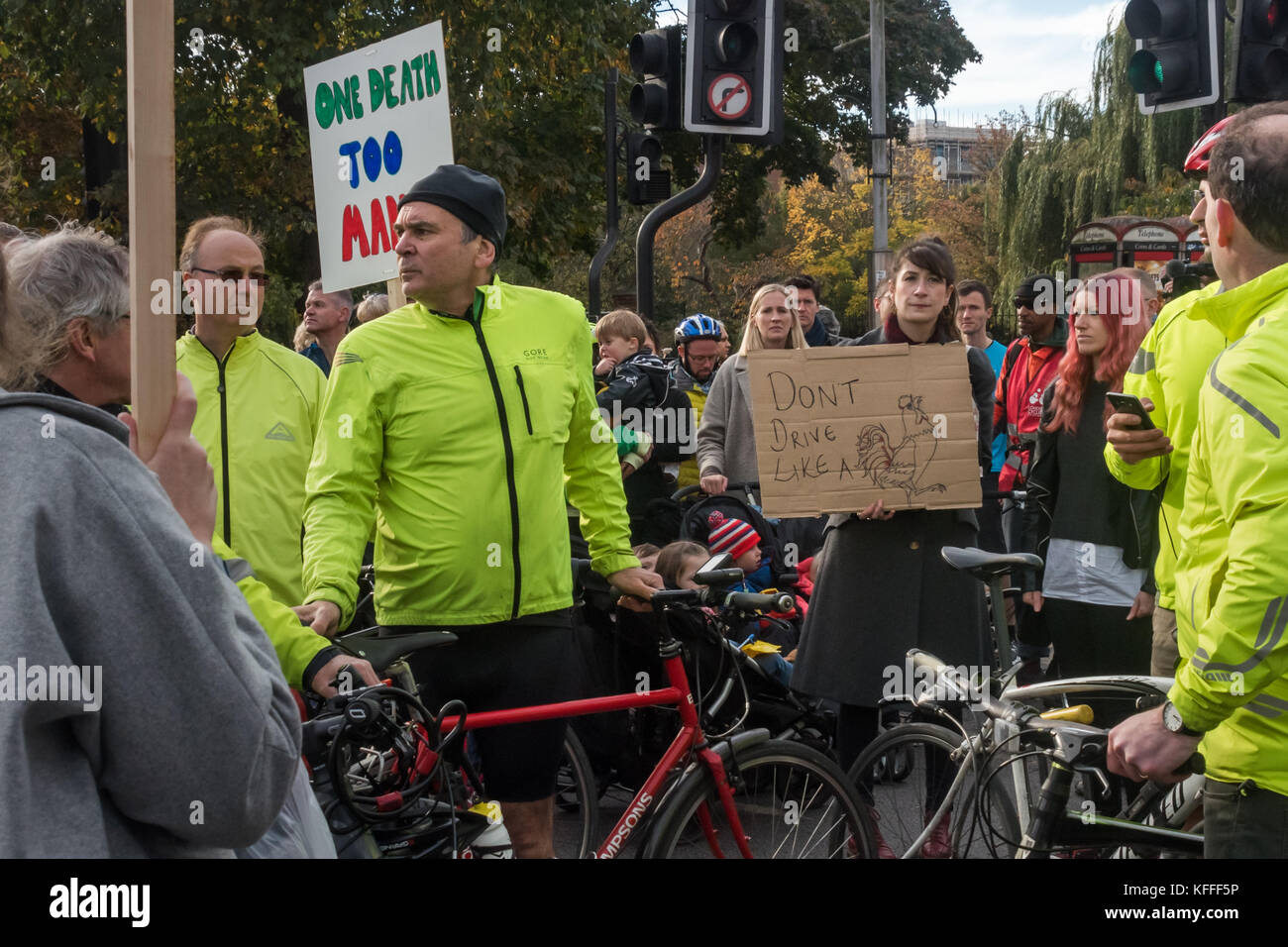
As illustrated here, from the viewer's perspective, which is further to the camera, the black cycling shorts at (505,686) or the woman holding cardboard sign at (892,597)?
the woman holding cardboard sign at (892,597)

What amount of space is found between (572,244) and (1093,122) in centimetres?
Result: 1307

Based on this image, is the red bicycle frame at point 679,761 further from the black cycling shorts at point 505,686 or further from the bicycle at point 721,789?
the black cycling shorts at point 505,686

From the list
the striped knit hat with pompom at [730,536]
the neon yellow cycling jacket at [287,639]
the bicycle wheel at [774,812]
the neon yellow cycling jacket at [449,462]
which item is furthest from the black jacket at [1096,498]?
the neon yellow cycling jacket at [287,639]

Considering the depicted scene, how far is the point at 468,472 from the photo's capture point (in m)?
3.62

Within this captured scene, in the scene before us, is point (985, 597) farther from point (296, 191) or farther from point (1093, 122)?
point (1093, 122)

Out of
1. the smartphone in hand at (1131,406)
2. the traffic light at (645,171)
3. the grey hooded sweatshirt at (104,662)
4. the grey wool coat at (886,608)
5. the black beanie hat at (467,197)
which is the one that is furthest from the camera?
the traffic light at (645,171)

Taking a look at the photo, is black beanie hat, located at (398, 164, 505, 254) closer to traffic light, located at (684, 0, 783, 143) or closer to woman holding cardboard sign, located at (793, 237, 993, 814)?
woman holding cardboard sign, located at (793, 237, 993, 814)

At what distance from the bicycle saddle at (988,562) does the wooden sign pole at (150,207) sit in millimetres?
2577

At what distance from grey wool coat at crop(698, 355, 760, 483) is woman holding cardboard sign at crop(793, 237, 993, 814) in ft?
6.81

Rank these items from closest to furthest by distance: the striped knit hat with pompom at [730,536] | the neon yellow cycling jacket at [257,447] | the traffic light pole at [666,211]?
→ 1. the neon yellow cycling jacket at [257,447]
2. the striped knit hat with pompom at [730,536]
3. the traffic light pole at [666,211]

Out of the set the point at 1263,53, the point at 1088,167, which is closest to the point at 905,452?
the point at 1263,53

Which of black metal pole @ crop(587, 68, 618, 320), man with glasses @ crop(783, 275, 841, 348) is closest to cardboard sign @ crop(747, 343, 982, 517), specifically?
man with glasses @ crop(783, 275, 841, 348)

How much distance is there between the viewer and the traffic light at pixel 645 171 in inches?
344

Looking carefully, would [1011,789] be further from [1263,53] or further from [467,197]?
[1263,53]
